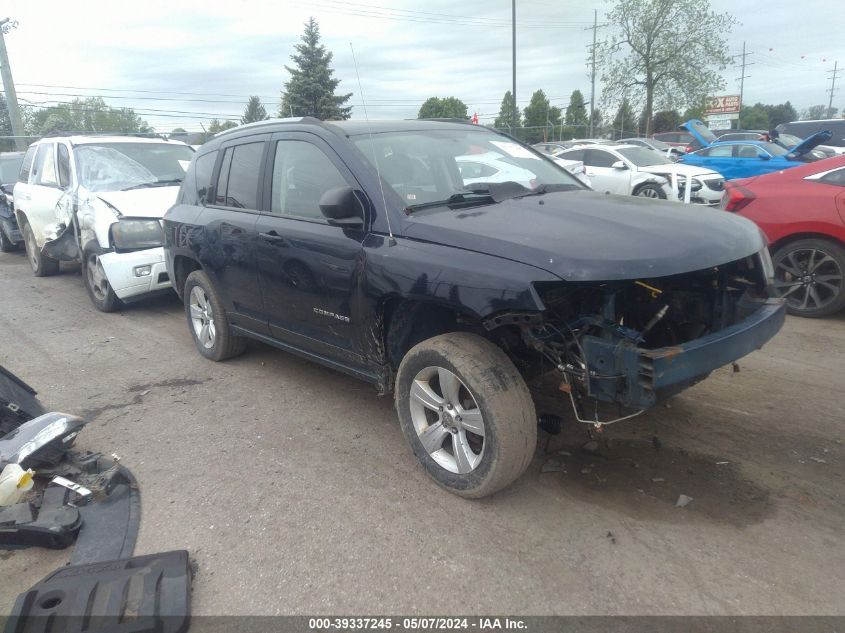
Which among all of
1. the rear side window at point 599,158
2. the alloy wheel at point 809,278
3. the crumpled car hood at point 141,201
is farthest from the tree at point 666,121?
the crumpled car hood at point 141,201

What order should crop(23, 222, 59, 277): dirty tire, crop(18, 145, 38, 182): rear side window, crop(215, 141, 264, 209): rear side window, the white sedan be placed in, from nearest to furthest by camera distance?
1. crop(215, 141, 264, 209): rear side window
2. crop(18, 145, 38, 182): rear side window
3. crop(23, 222, 59, 277): dirty tire
4. the white sedan

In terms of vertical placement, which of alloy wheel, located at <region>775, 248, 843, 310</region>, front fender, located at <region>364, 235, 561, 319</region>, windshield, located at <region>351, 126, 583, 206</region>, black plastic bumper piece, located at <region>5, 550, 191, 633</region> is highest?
windshield, located at <region>351, 126, 583, 206</region>

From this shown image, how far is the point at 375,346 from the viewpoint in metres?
3.57

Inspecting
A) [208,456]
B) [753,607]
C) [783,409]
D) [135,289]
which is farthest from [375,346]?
[135,289]

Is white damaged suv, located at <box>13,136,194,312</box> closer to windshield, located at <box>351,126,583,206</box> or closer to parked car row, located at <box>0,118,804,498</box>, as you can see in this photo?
parked car row, located at <box>0,118,804,498</box>

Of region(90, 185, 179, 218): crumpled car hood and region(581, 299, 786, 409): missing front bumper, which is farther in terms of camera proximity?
region(90, 185, 179, 218): crumpled car hood

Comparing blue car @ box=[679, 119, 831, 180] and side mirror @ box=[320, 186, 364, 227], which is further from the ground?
side mirror @ box=[320, 186, 364, 227]

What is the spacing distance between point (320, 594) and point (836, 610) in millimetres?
2036

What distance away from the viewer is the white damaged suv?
265 inches

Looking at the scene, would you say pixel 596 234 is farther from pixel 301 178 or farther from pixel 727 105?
pixel 727 105

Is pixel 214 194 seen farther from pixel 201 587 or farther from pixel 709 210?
pixel 709 210

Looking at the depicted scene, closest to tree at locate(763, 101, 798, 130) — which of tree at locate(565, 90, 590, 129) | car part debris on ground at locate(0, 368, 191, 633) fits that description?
tree at locate(565, 90, 590, 129)

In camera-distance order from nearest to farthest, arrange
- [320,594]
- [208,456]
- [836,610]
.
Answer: [836,610] → [320,594] → [208,456]

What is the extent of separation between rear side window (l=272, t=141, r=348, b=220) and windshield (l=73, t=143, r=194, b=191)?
4.16m
